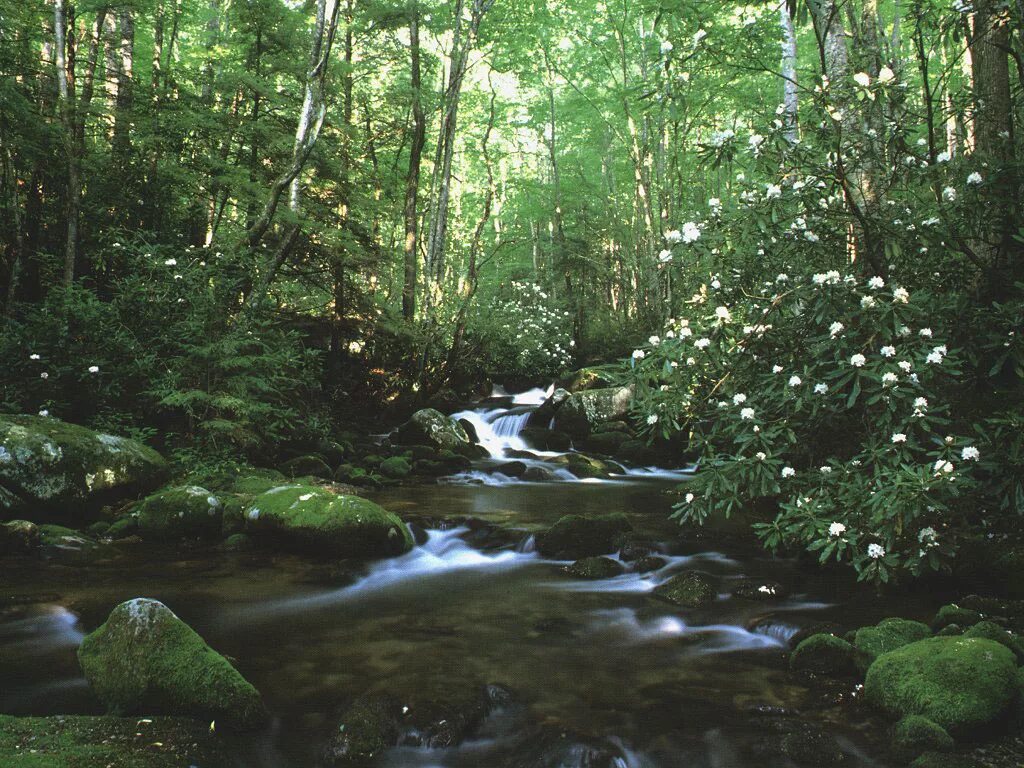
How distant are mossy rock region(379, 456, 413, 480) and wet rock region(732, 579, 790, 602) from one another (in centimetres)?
585

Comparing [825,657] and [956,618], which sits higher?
[956,618]

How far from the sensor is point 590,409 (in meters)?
13.9

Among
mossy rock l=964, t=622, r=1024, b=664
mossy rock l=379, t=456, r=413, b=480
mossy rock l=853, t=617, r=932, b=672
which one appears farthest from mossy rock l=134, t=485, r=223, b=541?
mossy rock l=964, t=622, r=1024, b=664

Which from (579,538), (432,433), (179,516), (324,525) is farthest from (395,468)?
(579,538)

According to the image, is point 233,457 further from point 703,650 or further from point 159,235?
point 703,650

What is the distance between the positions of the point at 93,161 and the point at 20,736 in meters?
10.2

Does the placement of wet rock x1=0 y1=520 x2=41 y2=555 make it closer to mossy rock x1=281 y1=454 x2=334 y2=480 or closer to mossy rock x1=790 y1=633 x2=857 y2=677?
mossy rock x1=281 y1=454 x2=334 y2=480

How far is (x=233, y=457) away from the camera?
8852mm

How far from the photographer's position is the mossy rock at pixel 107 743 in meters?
2.44

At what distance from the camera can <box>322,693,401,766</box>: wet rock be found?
129 inches

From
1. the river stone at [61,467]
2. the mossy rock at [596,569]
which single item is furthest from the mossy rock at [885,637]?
the river stone at [61,467]

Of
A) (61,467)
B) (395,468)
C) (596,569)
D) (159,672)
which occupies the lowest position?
(596,569)

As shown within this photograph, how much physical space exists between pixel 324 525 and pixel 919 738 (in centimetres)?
508

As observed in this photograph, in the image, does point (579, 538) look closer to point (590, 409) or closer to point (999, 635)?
point (999, 635)
